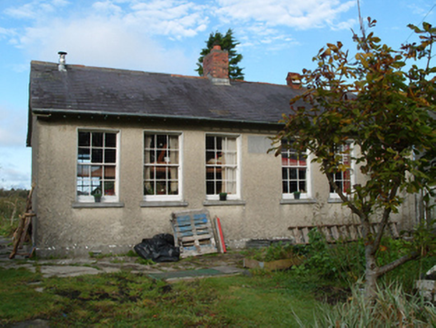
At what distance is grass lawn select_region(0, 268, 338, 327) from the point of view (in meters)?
4.93

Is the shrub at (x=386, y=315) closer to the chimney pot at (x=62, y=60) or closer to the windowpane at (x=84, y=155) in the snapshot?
the windowpane at (x=84, y=155)

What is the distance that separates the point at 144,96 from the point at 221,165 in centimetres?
298

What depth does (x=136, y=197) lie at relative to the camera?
1066 cm

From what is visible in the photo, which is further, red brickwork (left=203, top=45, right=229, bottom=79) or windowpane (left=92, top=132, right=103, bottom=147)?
red brickwork (left=203, top=45, right=229, bottom=79)

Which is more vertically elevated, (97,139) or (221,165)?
(97,139)

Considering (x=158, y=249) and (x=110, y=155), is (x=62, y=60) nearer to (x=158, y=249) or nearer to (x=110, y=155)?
(x=110, y=155)

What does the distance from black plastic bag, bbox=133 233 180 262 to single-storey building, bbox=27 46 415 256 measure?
0.49 meters

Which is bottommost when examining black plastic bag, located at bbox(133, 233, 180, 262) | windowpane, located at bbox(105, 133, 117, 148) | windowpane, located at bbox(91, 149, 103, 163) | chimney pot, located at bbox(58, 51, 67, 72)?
black plastic bag, located at bbox(133, 233, 180, 262)

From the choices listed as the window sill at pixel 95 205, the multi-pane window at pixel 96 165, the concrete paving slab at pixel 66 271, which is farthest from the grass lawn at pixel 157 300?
the multi-pane window at pixel 96 165

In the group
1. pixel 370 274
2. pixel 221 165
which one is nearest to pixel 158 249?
pixel 221 165

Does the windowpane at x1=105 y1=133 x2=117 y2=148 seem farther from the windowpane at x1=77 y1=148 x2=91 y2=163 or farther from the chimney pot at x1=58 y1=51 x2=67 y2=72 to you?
the chimney pot at x1=58 y1=51 x2=67 y2=72

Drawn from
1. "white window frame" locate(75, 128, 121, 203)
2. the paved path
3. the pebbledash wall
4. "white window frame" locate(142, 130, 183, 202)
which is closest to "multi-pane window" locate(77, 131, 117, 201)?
"white window frame" locate(75, 128, 121, 203)

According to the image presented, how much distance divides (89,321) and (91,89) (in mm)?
7877

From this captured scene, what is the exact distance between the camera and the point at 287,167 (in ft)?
41.6
